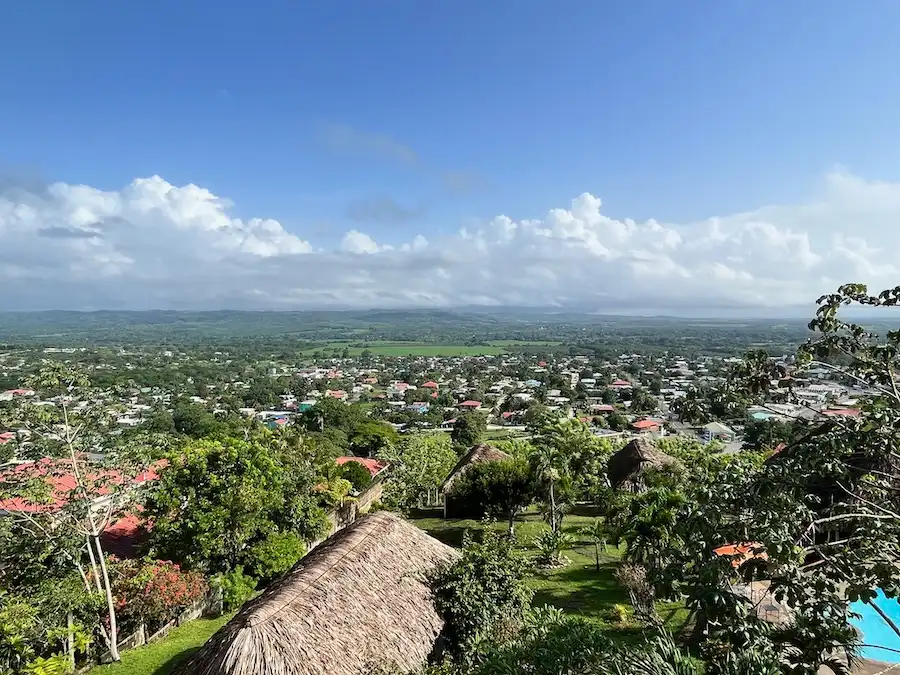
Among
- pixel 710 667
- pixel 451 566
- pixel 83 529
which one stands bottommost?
pixel 451 566

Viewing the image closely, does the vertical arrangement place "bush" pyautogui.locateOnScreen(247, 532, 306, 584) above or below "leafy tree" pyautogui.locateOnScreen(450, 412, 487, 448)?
above

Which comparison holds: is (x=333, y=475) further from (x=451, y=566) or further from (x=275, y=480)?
(x=451, y=566)

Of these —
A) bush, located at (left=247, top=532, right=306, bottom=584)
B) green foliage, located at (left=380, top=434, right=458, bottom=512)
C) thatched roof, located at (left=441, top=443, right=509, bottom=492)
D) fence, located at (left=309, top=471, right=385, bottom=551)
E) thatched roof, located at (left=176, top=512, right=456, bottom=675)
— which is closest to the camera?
thatched roof, located at (left=176, top=512, right=456, bottom=675)

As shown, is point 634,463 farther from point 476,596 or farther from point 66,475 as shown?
point 66,475

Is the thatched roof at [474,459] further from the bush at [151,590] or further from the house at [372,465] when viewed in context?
the bush at [151,590]

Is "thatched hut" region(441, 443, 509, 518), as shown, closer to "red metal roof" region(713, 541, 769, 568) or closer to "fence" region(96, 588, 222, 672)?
"fence" region(96, 588, 222, 672)

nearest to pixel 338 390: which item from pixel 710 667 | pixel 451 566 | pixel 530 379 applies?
pixel 530 379

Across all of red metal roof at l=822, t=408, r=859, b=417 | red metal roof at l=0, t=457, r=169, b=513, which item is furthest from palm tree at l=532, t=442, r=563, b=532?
red metal roof at l=0, t=457, r=169, b=513
